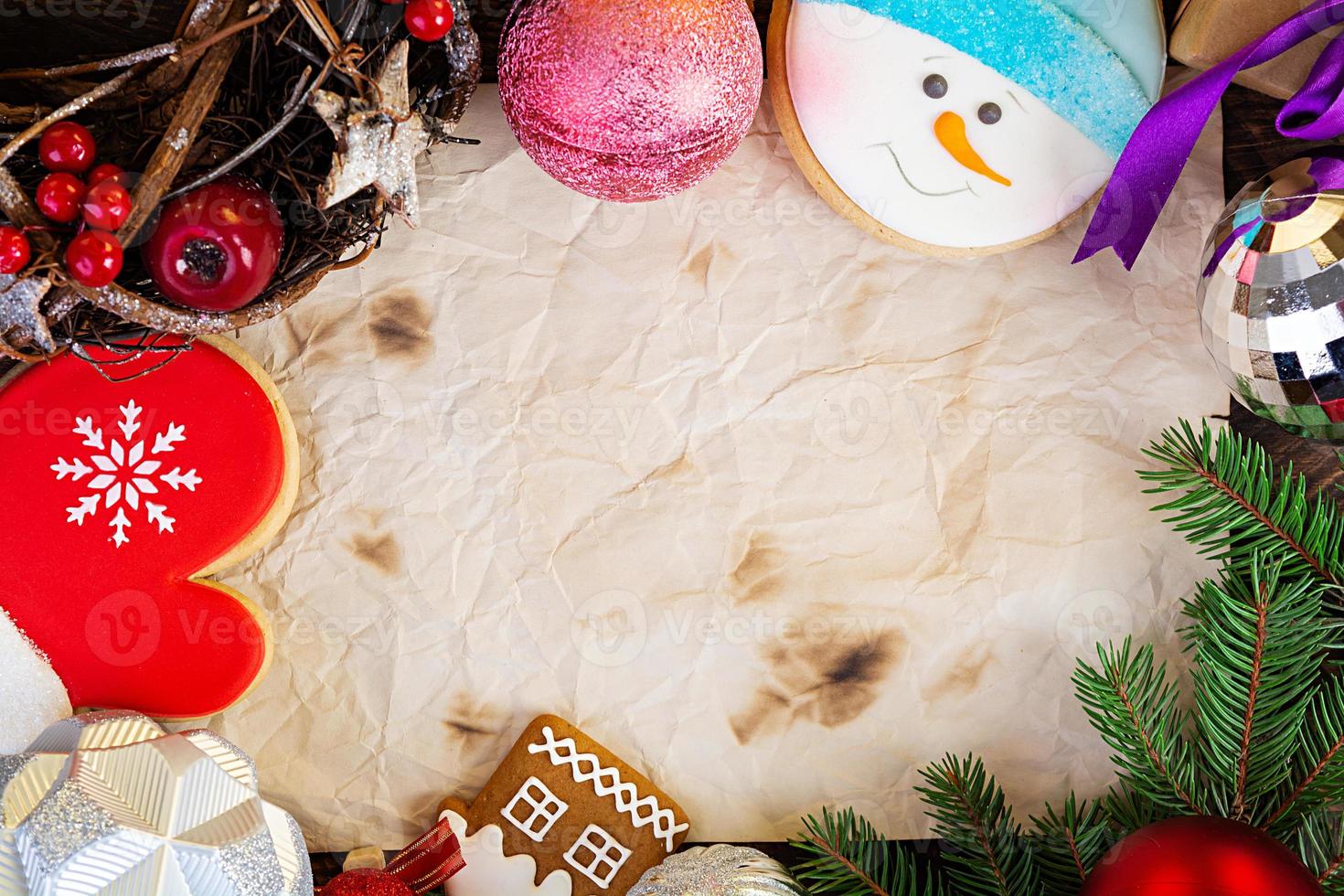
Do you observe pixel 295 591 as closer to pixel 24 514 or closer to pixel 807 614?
pixel 24 514

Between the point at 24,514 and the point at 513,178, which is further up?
the point at 513,178

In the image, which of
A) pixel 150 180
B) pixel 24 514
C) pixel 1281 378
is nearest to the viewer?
pixel 150 180

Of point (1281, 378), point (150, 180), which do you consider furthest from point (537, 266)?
point (1281, 378)

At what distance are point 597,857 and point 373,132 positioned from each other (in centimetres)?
72

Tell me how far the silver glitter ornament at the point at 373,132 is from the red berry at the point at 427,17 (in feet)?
0.08

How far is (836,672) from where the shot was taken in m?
0.97

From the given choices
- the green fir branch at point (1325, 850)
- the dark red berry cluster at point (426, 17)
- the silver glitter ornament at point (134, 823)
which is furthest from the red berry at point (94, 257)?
the green fir branch at point (1325, 850)

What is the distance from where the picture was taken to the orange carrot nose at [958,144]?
90 cm

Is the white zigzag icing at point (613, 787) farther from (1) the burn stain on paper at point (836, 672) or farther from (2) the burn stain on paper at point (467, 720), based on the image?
(1) the burn stain on paper at point (836, 672)

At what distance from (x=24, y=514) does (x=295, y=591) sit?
261mm

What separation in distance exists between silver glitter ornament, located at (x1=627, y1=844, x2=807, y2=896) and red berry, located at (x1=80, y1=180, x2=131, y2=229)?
69 centimetres

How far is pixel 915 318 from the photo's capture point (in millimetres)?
972

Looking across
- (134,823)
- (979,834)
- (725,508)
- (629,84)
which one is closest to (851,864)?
(979,834)

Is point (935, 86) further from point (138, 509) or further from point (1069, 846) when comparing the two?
point (138, 509)
